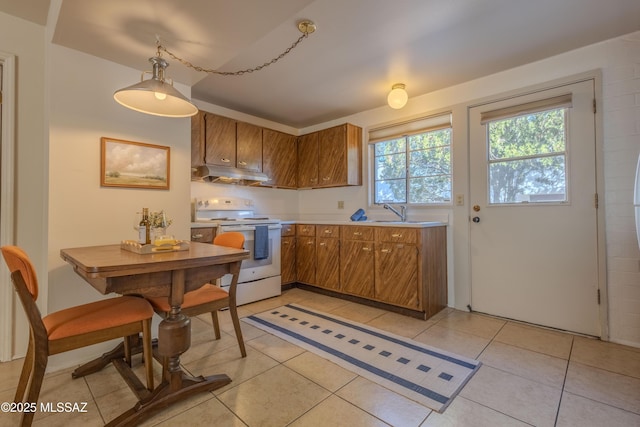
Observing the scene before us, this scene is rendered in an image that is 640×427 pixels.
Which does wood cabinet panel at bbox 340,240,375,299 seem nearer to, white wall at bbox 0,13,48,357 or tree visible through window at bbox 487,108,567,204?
tree visible through window at bbox 487,108,567,204

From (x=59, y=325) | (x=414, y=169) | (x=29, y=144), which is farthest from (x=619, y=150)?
(x=29, y=144)

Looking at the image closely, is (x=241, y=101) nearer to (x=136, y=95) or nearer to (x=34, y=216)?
(x=136, y=95)

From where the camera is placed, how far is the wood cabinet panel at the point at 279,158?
3955 millimetres

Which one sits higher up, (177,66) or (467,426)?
(177,66)

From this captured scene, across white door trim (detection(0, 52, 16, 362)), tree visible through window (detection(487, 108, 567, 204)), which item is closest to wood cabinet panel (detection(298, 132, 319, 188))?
tree visible through window (detection(487, 108, 567, 204))

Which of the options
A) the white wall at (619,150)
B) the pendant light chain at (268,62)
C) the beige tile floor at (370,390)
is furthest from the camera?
the white wall at (619,150)

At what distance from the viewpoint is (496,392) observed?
168 centimetres

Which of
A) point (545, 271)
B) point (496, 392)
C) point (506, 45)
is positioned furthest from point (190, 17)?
point (545, 271)

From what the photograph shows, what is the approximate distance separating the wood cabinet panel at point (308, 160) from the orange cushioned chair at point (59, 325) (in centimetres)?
280

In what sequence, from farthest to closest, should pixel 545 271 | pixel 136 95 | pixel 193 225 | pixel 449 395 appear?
pixel 193 225 → pixel 545 271 → pixel 136 95 → pixel 449 395

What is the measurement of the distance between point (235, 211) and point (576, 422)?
353 centimetres

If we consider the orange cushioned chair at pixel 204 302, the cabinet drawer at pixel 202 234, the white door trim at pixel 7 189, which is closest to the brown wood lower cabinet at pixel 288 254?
the cabinet drawer at pixel 202 234

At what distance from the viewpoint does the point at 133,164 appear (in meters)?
2.24

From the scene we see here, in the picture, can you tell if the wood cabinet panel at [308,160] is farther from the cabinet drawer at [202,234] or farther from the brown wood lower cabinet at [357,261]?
the cabinet drawer at [202,234]
